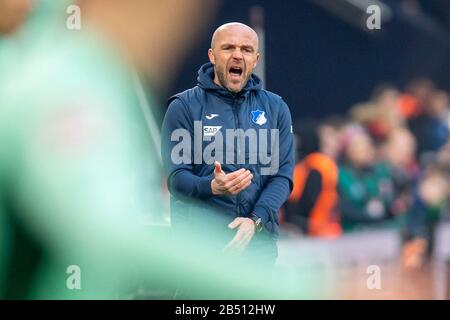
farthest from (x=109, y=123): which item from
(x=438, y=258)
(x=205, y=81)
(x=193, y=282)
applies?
(x=438, y=258)

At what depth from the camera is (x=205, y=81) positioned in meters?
4.07

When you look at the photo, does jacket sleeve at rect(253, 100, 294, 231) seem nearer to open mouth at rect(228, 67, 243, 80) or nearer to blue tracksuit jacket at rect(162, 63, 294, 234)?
blue tracksuit jacket at rect(162, 63, 294, 234)

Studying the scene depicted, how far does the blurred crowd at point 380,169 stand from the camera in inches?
222

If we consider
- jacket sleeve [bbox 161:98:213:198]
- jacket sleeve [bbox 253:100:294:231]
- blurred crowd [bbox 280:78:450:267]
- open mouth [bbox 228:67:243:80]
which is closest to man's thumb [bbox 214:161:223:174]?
jacket sleeve [bbox 161:98:213:198]

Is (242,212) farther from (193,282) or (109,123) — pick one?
(109,123)

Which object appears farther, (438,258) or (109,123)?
(438,258)

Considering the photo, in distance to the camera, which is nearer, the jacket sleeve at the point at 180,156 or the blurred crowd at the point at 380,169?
the jacket sleeve at the point at 180,156

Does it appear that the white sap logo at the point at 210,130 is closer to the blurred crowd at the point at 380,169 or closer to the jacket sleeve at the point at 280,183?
the jacket sleeve at the point at 280,183

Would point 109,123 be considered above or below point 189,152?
above

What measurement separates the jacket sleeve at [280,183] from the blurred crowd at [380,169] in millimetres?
1450

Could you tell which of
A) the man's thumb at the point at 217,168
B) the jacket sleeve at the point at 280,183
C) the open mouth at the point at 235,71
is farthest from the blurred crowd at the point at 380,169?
the man's thumb at the point at 217,168

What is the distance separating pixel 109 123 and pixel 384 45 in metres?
1.62

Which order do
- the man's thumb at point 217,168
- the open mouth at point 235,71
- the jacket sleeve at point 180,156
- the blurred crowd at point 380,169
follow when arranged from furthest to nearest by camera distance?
1. the blurred crowd at point 380,169
2. the open mouth at point 235,71
3. the jacket sleeve at point 180,156
4. the man's thumb at point 217,168
